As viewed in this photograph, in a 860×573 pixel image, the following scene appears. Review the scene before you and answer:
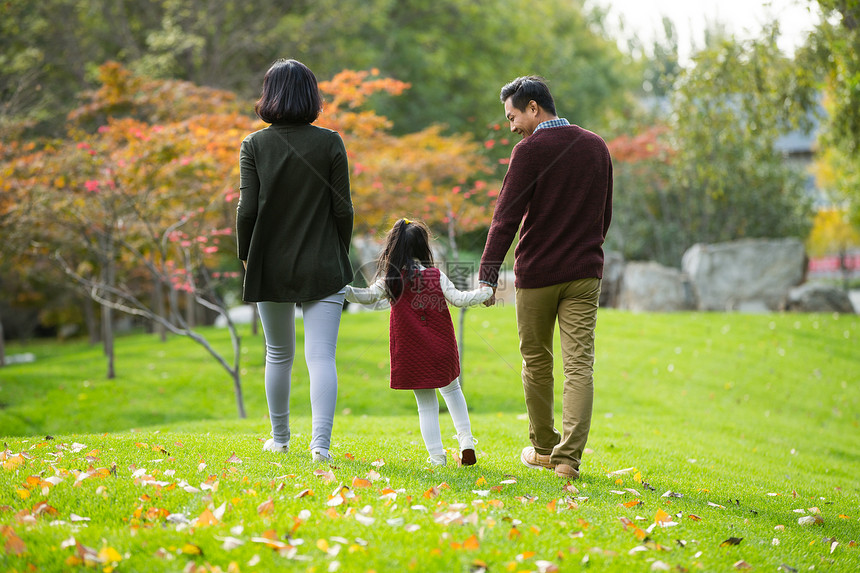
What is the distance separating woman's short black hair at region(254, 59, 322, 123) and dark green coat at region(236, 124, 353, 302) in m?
0.06

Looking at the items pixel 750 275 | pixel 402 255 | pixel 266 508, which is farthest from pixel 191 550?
pixel 750 275

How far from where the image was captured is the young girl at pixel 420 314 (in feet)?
10.9

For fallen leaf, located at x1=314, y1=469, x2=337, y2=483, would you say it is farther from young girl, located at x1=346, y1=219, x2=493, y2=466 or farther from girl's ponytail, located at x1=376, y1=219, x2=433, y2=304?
girl's ponytail, located at x1=376, y1=219, x2=433, y2=304

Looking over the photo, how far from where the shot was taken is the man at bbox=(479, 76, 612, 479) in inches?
133

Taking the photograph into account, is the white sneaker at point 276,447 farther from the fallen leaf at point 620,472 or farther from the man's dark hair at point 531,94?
the man's dark hair at point 531,94

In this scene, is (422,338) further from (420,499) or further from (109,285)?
(109,285)

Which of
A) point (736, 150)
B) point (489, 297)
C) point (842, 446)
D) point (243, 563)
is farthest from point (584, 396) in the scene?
point (736, 150)

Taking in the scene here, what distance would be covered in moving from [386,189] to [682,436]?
6.32 metres

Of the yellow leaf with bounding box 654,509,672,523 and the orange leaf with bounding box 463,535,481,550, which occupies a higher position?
the orange leaf with bounding box 463,535,481,550

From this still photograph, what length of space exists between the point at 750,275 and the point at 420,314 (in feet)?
42.2

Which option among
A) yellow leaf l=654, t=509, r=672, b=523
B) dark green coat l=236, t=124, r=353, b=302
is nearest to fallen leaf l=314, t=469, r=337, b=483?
dark green coat l=236, t=124, r=353, b=302

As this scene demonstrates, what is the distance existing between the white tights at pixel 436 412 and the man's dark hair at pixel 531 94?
1.40 m

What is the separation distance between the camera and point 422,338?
3352mm

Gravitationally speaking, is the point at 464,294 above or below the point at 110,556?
above
